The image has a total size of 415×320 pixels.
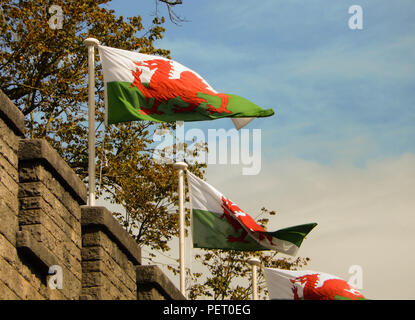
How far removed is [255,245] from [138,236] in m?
8.50

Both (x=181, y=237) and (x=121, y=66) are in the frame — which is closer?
(x=121, y=66)

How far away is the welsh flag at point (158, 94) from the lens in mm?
12562

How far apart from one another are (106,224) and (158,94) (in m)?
3.71

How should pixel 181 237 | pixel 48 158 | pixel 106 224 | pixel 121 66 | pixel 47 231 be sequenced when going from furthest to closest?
pixel 181 237, pixel 121 66, pixel 106 224, pixel 48 158, pixel 47 231

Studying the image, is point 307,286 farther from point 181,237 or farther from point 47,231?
point 47,231

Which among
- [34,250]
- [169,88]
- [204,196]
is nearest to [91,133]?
[169,88]

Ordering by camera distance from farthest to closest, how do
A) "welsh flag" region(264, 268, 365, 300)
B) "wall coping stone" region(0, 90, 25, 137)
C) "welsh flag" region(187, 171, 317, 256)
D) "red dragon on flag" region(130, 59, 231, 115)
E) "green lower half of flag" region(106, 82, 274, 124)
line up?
1. "welsh flag" region(264, 268, 365, 300)
2. "welsh flag" region(187, 171, 317, 256)
3. "red dragon on flag" region(130, 59, 231, 115)
4. "green lower half of flag" region(106, 82, 274, 124)
5. "wall coping stone" region(0, 90, 25, 137)

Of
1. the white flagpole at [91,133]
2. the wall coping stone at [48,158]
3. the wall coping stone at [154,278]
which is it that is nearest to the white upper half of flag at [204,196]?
the white flagpole at [91,133]

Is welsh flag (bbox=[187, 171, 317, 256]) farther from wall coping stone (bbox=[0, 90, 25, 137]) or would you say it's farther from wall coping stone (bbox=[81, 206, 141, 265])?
wall coping stone (bbox=[0, 90, 25, 137])

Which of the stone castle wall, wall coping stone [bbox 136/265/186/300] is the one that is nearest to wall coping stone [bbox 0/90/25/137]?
the stone castle wall

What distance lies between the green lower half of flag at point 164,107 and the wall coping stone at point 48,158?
3.28 m

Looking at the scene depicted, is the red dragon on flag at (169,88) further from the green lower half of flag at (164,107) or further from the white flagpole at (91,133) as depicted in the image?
the white flagpole at (91,133)

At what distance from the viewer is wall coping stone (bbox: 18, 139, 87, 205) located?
8555 millimetres

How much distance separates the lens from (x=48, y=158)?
8.66 m
